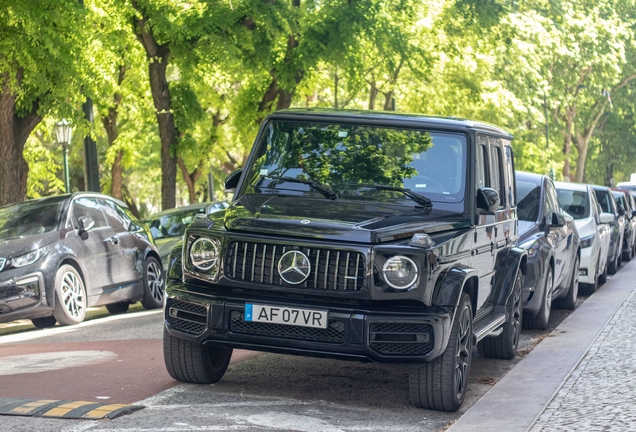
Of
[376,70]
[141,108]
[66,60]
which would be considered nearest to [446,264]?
[66,60]

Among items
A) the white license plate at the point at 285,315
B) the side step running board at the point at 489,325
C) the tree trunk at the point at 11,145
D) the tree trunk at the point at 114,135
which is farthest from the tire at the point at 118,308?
the tree trunk at the point at 114,135

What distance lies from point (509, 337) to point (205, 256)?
356 cm

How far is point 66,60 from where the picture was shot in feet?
57.1

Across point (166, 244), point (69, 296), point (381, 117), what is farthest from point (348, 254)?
point (166, 244)

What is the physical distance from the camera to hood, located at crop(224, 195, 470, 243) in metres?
6.88

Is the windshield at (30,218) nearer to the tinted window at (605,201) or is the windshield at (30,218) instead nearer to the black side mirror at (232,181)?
the black side mirror at (232,181)

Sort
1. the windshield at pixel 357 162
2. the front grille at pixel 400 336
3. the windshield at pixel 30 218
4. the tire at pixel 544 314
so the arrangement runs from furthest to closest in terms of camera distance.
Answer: the windshield at pixel 30 218 < the tire at pixel 544 314 < the windshield at pixel 357 162 < the front grille at pixel 400 336

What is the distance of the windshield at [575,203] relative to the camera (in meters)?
17.5

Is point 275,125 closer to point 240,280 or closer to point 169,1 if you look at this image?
point 240,280

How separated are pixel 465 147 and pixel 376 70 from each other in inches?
1182

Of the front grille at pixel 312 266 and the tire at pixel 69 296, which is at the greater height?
the front grille at pixel 312 266

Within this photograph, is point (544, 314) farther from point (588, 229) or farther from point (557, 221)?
point (588, 229)

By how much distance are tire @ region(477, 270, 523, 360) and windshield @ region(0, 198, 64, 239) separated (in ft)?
19.0

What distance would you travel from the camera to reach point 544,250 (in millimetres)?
11953
